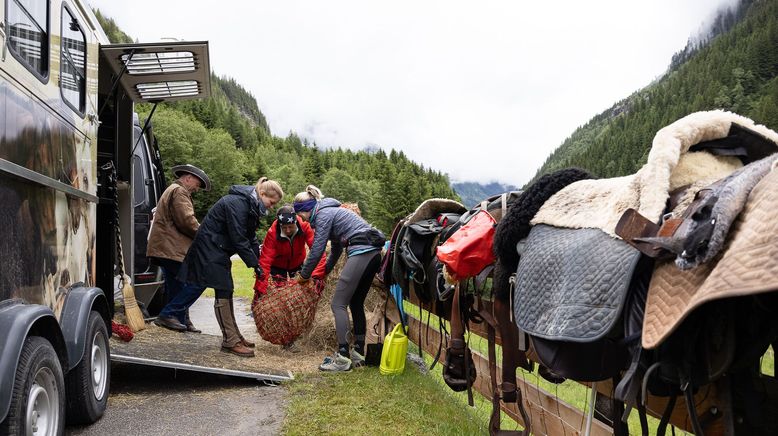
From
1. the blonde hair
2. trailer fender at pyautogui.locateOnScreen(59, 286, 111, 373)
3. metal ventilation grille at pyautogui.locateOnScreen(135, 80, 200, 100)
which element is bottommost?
trailer fender at pyautogui.locateOnScreen(59, 286, 111, 373)

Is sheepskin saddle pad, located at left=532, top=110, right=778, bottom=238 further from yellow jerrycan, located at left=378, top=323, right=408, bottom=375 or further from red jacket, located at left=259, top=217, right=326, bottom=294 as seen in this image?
red jacket, located at left=259, top=217, right=326, bottom=294

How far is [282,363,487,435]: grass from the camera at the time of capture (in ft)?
12.4

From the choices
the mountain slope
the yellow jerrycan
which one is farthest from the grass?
the mountain slope

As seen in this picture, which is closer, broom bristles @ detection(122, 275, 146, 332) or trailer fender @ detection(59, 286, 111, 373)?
trailer fender @ detection(59, 286, 111, 373)

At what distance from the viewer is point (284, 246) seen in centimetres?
663

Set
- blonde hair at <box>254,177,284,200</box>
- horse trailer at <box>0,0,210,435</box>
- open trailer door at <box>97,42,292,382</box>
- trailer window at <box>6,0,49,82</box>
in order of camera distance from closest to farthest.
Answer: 1. horse trailer at <box>0,0,210,435</box>
2. trailer window at <box>6,0,49,82</box>
3. open trailer door at <box>97,42,292,382</box>
4. blonde hair at <box>254,177,284,200</box>

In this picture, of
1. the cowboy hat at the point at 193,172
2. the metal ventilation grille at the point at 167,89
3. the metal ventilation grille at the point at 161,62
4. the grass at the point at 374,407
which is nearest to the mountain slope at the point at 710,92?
the cowboy hat at the point at 193,172

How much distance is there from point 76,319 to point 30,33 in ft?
5.41

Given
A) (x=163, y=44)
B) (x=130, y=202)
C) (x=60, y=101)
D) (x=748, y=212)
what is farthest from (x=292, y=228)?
(x=748, y=212)

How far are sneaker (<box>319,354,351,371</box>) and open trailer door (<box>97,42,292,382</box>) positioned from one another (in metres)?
0.39

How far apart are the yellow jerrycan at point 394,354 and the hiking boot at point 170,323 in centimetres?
246

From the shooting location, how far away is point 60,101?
3.44 meters

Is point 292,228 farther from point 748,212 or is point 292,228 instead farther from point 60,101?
point 748,212

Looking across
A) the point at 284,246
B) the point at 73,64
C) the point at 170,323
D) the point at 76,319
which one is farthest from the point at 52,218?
the point at 284,246
